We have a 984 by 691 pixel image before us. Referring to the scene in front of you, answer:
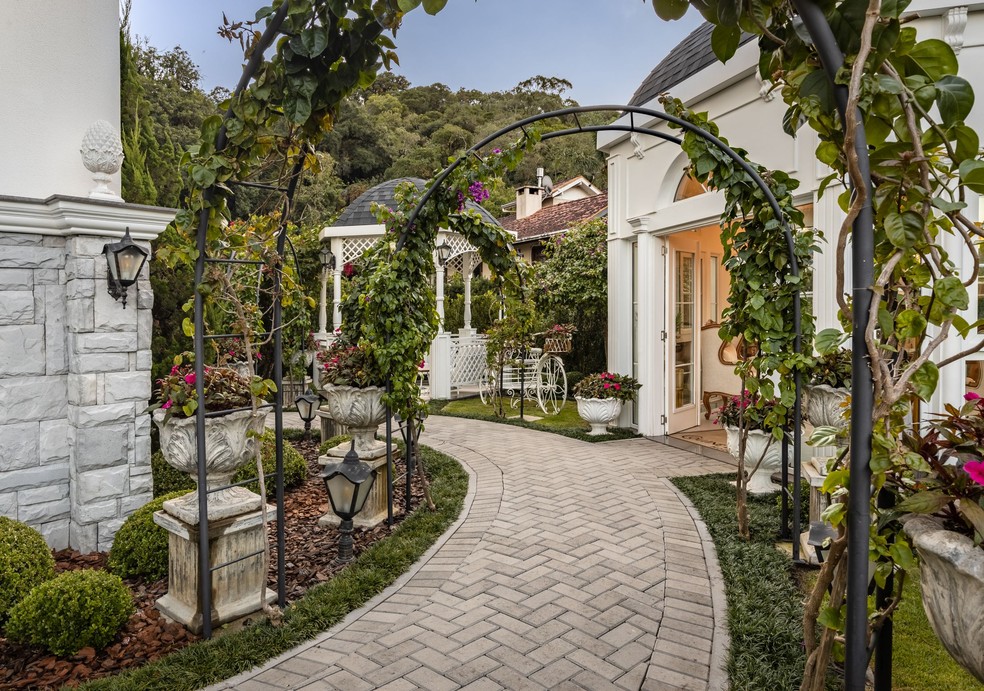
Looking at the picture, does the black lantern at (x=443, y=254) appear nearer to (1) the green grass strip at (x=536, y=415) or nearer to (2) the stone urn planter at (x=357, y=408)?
(1) the green grass strip at (x=536, y=415)

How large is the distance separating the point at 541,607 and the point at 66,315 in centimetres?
339

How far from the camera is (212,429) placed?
287 centimetres

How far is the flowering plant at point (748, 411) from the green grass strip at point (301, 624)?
2.21m

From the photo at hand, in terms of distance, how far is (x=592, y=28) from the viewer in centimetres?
3050

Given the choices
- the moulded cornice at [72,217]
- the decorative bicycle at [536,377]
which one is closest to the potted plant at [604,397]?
the decorative bicycle at [536,377]

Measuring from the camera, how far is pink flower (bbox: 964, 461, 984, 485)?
3.55ft

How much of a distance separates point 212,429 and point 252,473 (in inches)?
75.7

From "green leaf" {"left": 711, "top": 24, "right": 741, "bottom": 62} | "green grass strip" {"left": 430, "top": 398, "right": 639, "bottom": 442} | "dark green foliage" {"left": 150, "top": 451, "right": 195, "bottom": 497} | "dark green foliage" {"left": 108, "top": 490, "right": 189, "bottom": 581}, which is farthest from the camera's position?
"green grass strip" {"left": 430, "top": 398, "right": 639, "bottom": 442}

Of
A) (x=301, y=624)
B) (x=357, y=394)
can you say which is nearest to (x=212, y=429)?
(x=301, y=624)

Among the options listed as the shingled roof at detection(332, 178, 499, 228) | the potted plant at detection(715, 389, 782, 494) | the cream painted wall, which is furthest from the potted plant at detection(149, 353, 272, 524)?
the shingled roof at detection(332, 178, 499, 228)

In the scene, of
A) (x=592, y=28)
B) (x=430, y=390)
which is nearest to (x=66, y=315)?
(x=430, y=390)

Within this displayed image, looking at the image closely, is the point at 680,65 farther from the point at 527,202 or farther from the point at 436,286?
the point at 527,202

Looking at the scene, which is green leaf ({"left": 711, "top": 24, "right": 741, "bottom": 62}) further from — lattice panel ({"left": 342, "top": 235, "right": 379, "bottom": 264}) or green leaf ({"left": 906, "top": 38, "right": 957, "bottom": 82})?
lattice panel ({"left": 342, "top": 235, "right": 379, "bottom": 264})

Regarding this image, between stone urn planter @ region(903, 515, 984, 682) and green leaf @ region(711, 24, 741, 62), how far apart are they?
43.1 inches
